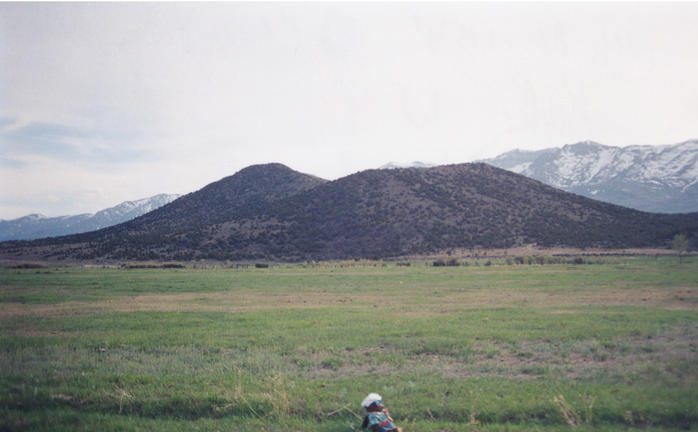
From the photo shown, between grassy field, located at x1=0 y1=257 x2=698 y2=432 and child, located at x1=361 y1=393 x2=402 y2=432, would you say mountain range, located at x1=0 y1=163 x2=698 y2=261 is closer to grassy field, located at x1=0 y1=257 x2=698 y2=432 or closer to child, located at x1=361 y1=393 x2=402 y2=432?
grassy field, located at x1=0 y1=257 x2=698 y2=432

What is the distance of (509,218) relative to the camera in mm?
91625

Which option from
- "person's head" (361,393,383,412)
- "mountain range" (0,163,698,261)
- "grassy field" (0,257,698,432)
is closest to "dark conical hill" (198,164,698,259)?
"mountain range" (0,163,698,261)

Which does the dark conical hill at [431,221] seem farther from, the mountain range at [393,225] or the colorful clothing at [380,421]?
the colorful clothing at [380,421]

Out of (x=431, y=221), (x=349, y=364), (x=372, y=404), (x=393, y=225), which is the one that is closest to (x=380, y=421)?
(x=372, y=404)

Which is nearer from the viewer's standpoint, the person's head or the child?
the child

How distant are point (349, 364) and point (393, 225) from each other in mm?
81764

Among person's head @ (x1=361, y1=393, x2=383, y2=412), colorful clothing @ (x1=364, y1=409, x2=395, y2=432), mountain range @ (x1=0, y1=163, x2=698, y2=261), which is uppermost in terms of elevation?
Answer: mountain range @ (x1=0, y1=163, x2=698, y2=261)

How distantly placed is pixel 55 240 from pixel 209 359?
11170 cm

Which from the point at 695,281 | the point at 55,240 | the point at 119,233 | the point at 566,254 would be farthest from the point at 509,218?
the point at 55,240

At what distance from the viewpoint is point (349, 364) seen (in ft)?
40.0

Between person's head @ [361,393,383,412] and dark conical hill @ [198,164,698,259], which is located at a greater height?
dark conical hill @ [198,164,698,259]

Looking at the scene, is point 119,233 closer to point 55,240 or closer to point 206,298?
point 55,240

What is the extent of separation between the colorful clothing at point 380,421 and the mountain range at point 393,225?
73523 millimetres

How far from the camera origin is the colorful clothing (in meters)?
7.48
